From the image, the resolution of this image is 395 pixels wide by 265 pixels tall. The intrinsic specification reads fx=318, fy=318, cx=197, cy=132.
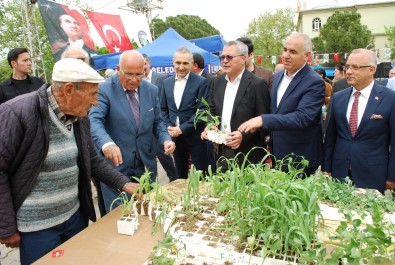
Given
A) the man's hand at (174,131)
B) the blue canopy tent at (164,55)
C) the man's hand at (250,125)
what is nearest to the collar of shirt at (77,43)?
the blue canopy tent at (164,55)

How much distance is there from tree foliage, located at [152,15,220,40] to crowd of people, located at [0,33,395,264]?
43.6 metres

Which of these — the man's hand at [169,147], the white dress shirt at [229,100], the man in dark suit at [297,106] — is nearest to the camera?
the man's hand at [169,147]

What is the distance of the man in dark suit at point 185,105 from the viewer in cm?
425

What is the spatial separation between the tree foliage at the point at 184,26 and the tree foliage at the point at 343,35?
800 inches

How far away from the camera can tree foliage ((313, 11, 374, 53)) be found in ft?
99.5

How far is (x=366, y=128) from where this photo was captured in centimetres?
286

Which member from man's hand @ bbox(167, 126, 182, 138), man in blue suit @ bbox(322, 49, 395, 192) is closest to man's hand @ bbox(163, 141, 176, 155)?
man's hand @ bbox(167, 126, 182, 138)

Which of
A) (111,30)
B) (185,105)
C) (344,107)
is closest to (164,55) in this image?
(111,30)

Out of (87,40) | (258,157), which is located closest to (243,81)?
(258,157)

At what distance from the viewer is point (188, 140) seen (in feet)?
13.9

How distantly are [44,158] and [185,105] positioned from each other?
2594mm

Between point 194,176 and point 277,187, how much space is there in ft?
1.66

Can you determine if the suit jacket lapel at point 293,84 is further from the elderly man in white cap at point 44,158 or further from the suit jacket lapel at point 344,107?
the elderly man in white cap at point 44,158

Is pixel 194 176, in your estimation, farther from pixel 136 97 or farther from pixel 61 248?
pixel 136 97
